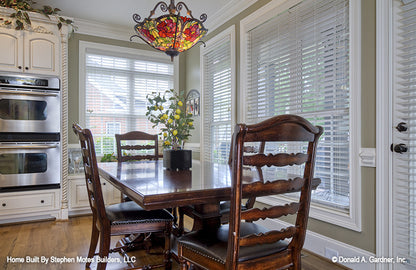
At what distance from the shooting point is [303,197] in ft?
4.33

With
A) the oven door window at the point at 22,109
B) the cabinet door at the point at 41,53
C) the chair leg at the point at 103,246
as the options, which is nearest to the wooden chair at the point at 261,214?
the chair leg at the point at 103,246

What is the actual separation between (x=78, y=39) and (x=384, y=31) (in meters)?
3.90

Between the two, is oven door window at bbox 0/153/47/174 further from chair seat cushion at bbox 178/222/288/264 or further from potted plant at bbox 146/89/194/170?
chair seat cushion at bbox 178/222/288/264

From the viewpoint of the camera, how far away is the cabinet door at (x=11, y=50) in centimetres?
321

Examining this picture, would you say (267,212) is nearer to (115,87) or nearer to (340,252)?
(340,252)

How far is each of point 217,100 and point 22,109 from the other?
248 cm

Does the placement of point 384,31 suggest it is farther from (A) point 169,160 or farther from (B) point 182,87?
(B) point 182,87

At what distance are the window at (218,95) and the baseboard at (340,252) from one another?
1.64 meters

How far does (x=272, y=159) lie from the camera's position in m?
1.14

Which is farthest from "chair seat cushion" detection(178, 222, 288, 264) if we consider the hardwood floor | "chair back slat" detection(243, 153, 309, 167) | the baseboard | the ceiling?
the ceiling

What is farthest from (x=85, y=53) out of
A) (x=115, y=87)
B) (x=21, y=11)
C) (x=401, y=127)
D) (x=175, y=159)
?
(x=401, y=127)

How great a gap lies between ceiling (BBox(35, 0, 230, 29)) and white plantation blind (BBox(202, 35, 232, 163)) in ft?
1.56

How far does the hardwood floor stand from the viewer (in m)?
2.20

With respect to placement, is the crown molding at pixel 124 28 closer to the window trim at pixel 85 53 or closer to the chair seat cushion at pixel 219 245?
the window trim at pixel 85 53
